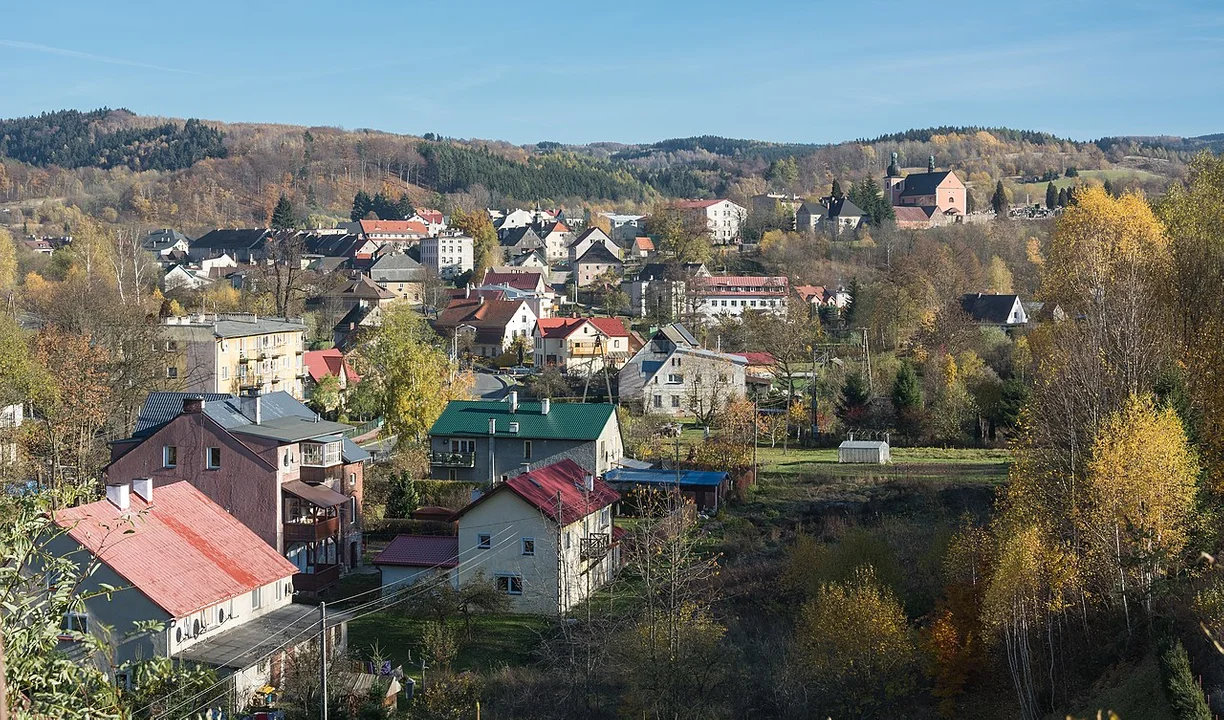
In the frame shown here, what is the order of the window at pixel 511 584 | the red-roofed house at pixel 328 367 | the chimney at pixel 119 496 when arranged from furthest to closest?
1. the red-roofed house at pixel 328 367
2. the window at pixel 511 584
3. the chimney at pixel 119 496

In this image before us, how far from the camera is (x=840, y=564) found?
19969 mm

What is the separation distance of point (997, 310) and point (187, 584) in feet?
138

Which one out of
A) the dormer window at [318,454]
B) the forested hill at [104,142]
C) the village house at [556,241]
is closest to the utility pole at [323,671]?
the dormer window at [318,454]

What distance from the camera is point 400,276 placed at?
245ft

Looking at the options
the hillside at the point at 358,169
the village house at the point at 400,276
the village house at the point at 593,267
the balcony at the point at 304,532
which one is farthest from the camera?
the hillside at the point at 358,169

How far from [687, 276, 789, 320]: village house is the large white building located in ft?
86.2

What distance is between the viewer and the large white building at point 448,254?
83.8 m

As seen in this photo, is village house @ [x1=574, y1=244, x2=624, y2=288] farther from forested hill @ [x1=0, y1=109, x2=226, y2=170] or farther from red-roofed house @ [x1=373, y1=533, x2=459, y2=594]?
forested hill @ [x1=0, y1=109, x2=226, y2=170]

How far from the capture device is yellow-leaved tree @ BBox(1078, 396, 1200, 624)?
55.5 ft

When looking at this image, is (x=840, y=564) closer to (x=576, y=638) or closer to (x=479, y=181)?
(x=576, y=638)

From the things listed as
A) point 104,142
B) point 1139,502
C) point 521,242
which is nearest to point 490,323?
point 521,242

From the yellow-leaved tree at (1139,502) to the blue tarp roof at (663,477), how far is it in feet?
42.9

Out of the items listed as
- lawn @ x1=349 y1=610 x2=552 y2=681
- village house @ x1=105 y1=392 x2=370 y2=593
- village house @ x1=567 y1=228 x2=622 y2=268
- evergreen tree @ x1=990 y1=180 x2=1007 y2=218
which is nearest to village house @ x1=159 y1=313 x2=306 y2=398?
village house @ x1=105 y1=392 x2=370 y2=593

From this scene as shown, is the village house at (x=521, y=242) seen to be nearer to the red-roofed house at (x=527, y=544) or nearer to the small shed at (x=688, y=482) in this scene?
the small shed at (x=688, y=482)
